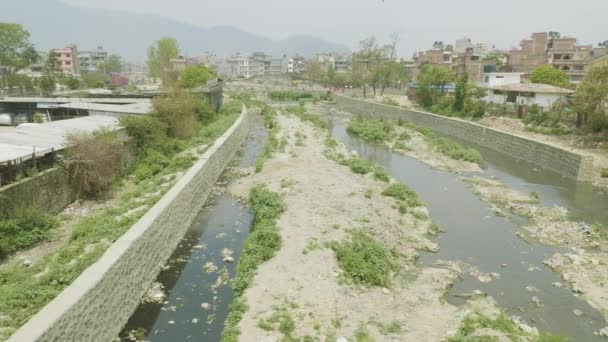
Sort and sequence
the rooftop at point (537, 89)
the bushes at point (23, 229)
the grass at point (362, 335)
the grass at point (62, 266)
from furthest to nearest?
the rooftop at point (537, 89)
the bushes at point (23, 229)
the grass at point (362, 335)
the grass at point (62, 266)

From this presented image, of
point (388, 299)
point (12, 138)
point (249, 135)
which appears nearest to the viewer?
point (388, 299)

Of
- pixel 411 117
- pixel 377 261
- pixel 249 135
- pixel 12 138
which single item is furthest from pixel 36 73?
pixel 377 261

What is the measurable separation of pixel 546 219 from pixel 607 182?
29.0ft

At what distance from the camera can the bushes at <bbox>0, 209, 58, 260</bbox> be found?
42.1 ft

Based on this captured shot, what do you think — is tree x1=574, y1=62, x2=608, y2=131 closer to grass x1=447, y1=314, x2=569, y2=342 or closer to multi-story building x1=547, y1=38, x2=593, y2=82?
grass x1=447, y1=314, x2=569, y2=342

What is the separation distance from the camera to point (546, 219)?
1889 centimetres

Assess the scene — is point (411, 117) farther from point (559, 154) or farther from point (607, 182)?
point (607, 182)

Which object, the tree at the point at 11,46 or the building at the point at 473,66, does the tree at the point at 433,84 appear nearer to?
the building at the point at 473,66

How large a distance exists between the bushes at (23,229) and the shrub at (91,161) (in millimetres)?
2997

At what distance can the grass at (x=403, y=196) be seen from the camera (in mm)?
19627

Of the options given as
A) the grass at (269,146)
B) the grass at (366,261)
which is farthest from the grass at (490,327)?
the grass at (269,146)

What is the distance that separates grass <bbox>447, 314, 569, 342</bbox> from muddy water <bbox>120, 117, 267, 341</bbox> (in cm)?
568

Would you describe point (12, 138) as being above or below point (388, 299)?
above

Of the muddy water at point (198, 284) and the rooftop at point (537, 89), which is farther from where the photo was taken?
the rooftop at point (537, 89)
